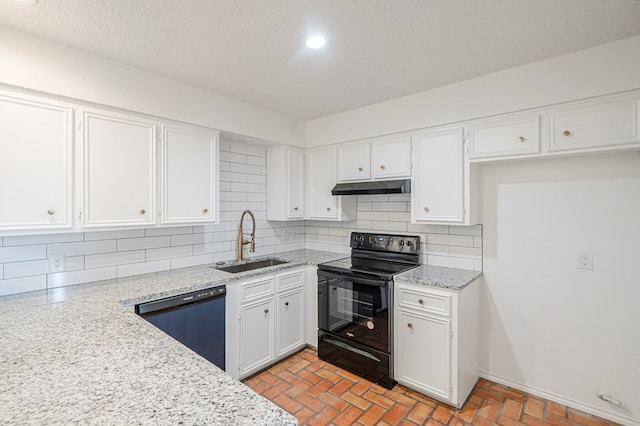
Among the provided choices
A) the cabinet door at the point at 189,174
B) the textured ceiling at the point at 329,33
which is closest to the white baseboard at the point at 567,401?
the textured ceiling at the point at 329,33

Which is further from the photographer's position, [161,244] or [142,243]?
[161,244]

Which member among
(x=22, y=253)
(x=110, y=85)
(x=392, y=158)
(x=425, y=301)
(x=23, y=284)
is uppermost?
(x=110, y=85)

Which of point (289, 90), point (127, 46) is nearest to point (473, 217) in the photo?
point (289, 90)

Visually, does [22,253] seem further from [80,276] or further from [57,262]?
[80,276]

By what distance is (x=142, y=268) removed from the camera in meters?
2.60

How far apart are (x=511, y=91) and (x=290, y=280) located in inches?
94.5

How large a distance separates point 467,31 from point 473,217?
141cm

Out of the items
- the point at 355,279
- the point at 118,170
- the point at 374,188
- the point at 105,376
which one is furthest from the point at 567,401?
the point at 118,170

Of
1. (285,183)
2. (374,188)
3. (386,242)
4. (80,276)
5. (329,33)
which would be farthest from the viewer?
(285,183)

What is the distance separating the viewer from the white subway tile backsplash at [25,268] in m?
2.02

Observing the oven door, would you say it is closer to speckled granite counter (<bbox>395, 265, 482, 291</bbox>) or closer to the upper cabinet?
speckled granite counter (<bbox>395, 265, 482, 291</bbox>)

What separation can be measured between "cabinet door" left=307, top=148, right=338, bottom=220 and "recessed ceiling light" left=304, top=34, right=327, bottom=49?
153cm

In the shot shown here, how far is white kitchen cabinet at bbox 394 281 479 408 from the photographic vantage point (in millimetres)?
2307

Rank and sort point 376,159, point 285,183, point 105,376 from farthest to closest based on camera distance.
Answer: point 285,183, point 376,159, point 105,376
